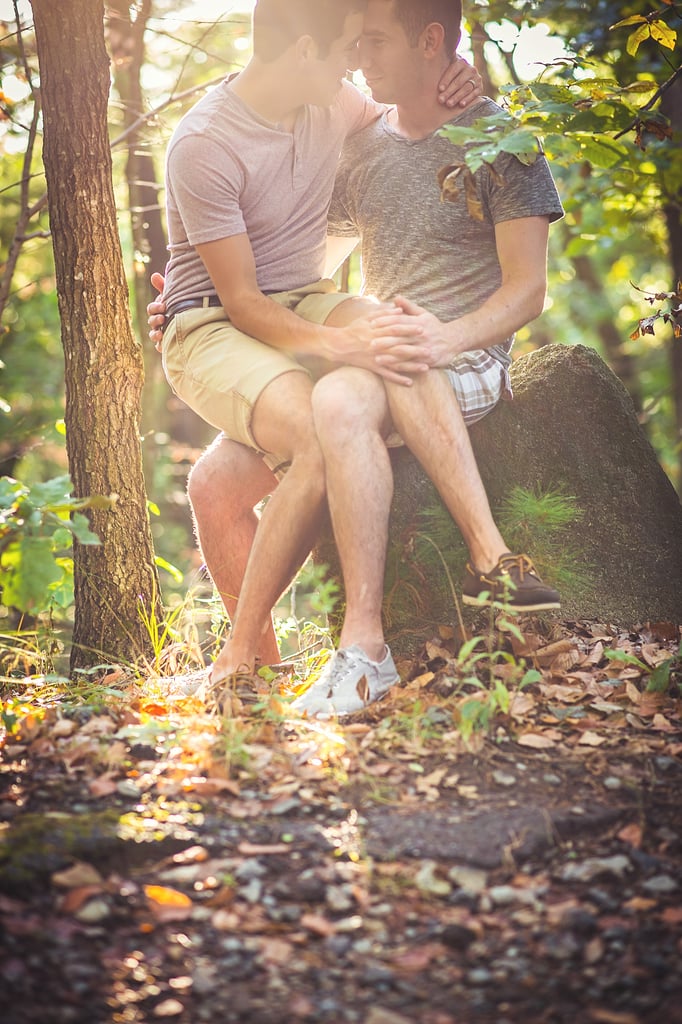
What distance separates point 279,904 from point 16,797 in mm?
793

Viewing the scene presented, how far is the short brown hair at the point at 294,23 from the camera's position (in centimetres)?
324

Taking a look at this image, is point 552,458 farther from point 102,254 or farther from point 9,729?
point 9,729

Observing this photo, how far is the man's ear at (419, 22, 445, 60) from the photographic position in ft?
11.7

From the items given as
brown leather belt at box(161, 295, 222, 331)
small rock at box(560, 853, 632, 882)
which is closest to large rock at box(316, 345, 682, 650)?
brown leather belt at box(161, 295, 222, 331)

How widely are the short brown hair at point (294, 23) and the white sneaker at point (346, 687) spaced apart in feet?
6.82

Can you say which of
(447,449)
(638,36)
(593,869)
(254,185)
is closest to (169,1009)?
(593,869)

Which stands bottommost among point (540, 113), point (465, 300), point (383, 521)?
point (383, 521)

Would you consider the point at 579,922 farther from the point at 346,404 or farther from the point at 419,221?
the point at 419,221

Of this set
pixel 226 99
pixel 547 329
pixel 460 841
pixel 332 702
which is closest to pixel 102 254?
pixel 226 99

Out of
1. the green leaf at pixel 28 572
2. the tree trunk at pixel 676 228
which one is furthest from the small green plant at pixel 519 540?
the tree trunk at pixel 676 228

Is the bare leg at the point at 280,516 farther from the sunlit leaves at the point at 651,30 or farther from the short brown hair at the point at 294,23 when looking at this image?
the sunlit leaves at the point at 651,30

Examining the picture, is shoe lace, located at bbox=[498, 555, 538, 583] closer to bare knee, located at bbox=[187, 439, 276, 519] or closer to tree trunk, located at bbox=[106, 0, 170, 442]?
bare knee, located at bbox=[187, 439, 276, 519]

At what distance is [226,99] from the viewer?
337 centimetres

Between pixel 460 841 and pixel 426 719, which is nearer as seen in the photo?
pixel 460 841
